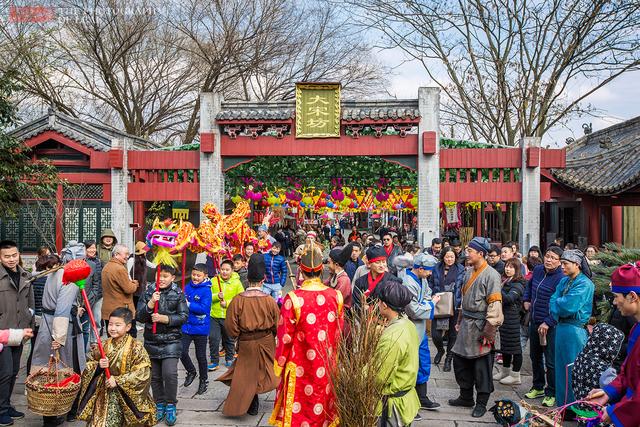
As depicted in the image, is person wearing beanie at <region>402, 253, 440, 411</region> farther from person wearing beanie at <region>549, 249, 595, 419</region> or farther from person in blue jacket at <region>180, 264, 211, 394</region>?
person in blue jacket at <region>180, 264, 211, 394</region>

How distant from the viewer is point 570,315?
557 cm

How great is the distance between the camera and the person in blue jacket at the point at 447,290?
741cm

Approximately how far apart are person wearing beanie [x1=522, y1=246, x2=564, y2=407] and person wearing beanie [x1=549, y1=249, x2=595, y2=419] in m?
0.33

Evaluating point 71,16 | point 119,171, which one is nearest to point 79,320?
point 119,171

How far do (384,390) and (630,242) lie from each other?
11153mm

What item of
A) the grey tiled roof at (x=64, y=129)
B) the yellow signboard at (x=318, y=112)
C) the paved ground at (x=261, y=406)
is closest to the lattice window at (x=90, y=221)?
the grey tiled roof at (x=64, y=129)

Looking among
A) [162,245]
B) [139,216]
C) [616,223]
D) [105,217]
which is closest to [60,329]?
[162,245]

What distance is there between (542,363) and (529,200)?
22.2 feet

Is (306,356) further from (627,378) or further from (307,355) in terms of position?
(627,378)

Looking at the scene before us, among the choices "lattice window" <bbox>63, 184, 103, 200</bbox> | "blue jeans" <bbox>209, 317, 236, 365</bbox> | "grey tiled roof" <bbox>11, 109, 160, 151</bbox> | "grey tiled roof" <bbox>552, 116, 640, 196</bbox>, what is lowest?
"blue jeans" <bbox>209, 317, 236, 365</bbox>

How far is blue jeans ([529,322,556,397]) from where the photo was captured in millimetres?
6117

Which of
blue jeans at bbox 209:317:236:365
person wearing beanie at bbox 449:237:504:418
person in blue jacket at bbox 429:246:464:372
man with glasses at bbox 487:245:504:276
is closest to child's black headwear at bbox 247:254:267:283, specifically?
blue jeans at bbox 209:317:236:365

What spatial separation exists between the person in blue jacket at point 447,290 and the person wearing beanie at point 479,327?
53.8 inches

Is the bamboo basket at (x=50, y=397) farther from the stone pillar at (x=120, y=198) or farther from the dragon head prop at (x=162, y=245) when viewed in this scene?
the stone pillar at (x=120, y=198)
